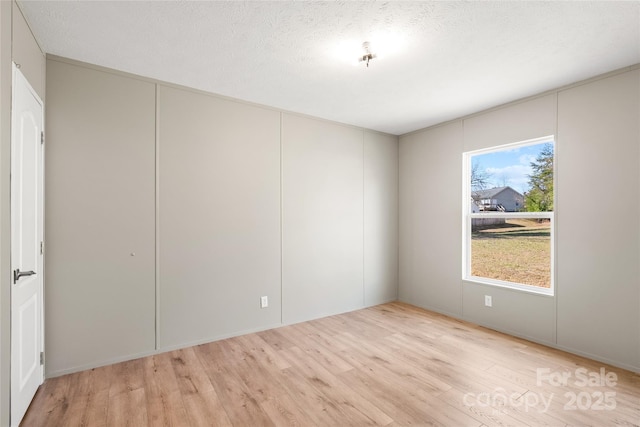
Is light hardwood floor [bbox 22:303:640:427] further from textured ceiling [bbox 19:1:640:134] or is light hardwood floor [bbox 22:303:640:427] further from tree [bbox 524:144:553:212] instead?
textured ceiling [bbox 19:1:640:134]

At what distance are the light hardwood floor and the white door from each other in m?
0.28

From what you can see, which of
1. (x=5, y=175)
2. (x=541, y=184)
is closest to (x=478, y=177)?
(x=541, y=184)

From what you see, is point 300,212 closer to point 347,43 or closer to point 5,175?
point 347,43

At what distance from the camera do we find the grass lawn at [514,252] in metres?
3.31

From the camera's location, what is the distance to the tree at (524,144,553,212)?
325 centimetres

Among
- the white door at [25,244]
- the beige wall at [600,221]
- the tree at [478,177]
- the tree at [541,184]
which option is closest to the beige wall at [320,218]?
the tree at [478,177]

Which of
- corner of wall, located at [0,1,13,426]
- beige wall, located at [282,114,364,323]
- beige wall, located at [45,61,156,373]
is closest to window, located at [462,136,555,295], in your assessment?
beige wall, located at [282,114,364,323]

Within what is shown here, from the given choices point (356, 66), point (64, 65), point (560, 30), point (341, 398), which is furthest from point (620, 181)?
point (64, 65)

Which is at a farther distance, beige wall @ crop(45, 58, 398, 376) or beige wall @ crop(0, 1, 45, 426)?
beige wall @ crop(45, 58, 398, 376)

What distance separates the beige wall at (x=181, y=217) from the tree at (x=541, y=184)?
206cm

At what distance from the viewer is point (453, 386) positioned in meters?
2.39

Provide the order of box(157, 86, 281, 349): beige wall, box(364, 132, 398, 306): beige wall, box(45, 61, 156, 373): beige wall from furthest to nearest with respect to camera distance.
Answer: box(364, 132, 398, 306): beige wall → box(157, 86, 281, 349): beige wall → box(45, 61, 156, 373): beige wall

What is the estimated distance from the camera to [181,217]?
3.04 meters

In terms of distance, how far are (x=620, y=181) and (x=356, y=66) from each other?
253 centimetres
